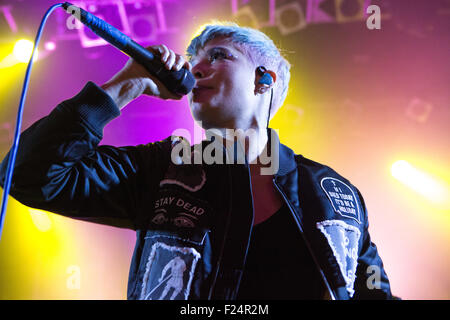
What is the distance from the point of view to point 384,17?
8.48 ft

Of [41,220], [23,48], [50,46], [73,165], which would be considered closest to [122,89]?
[73,165]

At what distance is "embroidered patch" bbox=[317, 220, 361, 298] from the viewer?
1125mm

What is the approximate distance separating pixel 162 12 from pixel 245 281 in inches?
84.3

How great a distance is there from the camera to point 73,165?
100 centimetres

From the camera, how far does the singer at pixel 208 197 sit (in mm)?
943

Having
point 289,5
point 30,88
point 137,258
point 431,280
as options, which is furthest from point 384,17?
point 30,88

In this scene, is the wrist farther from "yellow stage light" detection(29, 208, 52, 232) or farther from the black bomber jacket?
"yellow stage light" detection(29, 208, 52, 232)

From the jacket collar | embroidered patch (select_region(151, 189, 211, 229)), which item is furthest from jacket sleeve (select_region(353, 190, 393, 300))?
embroidered patch (select_region(151, 189, 211, 229))

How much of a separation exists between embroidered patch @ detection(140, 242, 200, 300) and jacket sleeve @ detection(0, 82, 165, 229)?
0.22m

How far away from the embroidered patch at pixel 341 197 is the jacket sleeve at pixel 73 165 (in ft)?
2.35

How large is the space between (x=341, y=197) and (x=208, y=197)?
0.53m

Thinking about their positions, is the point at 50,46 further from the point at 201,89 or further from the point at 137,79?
the point at 137,79

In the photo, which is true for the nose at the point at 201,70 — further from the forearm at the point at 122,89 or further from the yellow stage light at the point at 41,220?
the yellow stage light at the point at 41,220

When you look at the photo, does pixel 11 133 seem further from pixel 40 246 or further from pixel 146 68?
pixel 146 68
